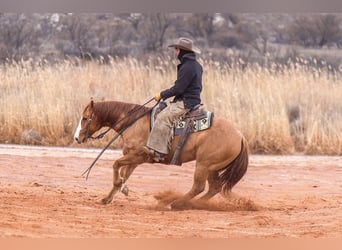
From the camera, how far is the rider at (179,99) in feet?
35.7

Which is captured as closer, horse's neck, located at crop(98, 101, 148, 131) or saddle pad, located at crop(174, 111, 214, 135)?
saddle pad, located at crop(174, 111, 214, 135)

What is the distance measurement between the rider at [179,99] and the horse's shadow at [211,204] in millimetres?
646

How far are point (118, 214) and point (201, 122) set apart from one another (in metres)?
1.57

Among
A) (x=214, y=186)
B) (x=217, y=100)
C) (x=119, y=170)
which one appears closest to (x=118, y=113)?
(x=119, y=170)

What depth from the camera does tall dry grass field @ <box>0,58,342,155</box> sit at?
1658 centimetres

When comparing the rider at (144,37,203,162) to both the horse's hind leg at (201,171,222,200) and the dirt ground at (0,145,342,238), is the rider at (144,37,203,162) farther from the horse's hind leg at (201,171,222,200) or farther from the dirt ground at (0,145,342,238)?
the dirt ground at (0,145,342,238)

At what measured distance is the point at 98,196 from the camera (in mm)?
12094

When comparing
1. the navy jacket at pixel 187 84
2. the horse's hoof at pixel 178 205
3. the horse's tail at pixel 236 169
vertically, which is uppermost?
the navy jacket at pixel 187 84

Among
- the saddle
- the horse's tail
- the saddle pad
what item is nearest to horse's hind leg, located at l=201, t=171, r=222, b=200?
the horse's tail

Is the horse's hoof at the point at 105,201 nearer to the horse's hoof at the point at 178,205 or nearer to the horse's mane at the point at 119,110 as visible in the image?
the horse's hoof at the point at 178,205

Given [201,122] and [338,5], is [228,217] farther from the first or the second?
[338,5]

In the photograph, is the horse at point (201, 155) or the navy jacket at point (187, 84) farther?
the horse at point (201, 155)

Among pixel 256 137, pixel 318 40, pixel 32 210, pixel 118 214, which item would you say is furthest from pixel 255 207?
pixel 318 40

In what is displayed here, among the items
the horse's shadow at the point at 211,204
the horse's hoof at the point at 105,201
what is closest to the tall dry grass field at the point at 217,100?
the horse's shadow at the point at 211,204
